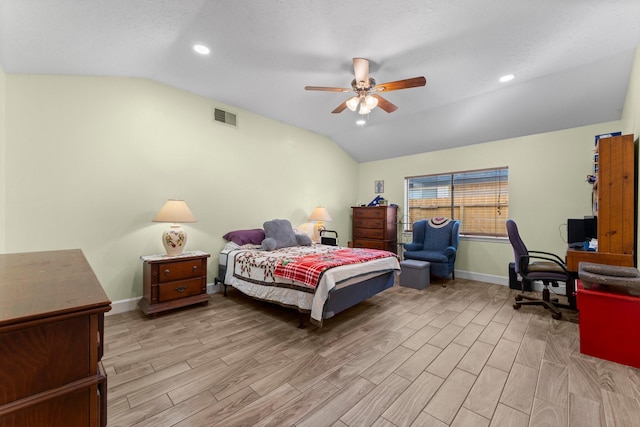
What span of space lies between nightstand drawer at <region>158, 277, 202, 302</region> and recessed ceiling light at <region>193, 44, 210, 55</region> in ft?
8.52

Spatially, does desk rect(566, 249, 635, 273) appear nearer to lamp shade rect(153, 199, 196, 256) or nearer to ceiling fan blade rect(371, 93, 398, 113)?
ceiling fan blade rect(371, 93, 398, 113)

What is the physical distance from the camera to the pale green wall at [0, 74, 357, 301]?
269 centimetres

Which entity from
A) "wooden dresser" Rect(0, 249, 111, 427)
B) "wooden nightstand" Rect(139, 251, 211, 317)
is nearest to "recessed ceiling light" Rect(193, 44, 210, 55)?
"wooden nightstand" Rect(139, 251, 211, 317)

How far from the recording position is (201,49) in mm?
2684

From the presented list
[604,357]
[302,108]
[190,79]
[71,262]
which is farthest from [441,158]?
[71,262]

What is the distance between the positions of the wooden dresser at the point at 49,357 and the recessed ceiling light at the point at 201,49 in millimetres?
2590

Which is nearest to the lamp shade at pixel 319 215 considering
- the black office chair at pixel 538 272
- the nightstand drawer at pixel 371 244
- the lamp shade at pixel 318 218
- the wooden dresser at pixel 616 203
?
the lamp shade at pixel 318 218

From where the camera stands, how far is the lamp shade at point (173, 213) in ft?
10.4

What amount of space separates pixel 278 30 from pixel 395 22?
102 centimetres

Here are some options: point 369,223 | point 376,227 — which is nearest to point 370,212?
point 369,223

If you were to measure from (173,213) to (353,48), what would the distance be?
2733 millimetres

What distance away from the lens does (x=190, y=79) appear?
334 cm

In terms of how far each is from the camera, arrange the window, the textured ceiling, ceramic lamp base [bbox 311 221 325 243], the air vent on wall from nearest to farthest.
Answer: the textured ceiling
the air vent on wall
the window
ceramic lamp base [bbox 311 221 325 243]

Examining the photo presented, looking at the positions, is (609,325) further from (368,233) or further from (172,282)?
(172,282)
